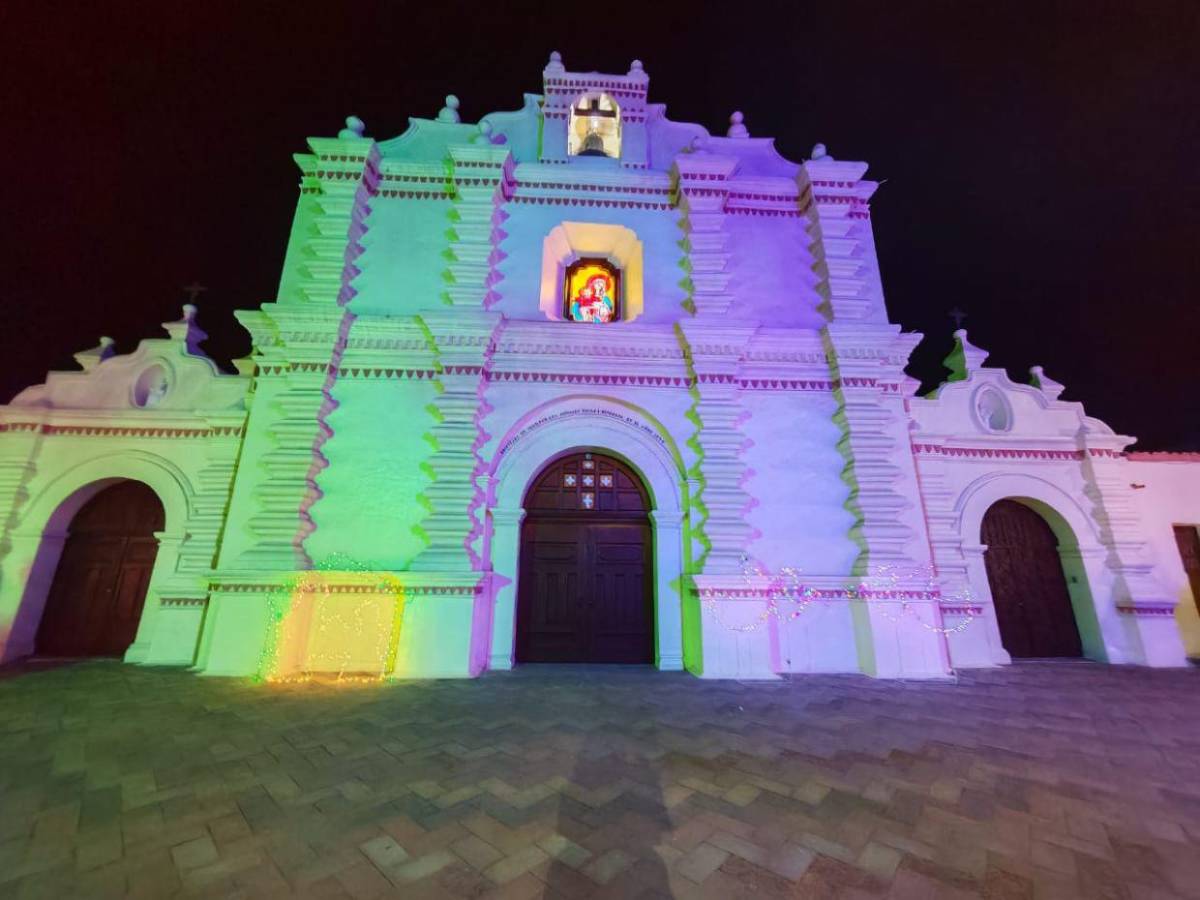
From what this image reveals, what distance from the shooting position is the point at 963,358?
10000 mm

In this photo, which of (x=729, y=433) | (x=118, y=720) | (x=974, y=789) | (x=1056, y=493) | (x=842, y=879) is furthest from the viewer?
(x=1056, y=493)

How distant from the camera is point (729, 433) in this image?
762 cm

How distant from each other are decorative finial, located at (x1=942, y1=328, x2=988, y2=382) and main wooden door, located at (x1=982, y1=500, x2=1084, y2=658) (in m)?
2.81

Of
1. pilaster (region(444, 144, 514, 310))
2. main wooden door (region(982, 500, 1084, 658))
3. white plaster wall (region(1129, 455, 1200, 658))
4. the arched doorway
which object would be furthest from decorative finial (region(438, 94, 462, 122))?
white plaster wall (region(1129, 455, 1200, 658))

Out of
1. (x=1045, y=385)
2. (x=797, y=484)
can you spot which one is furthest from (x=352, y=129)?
(x=1045, y=385)

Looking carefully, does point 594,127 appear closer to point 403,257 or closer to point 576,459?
point 403,257

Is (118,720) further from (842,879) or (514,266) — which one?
(514,266)

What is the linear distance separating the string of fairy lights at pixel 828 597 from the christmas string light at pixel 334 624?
4.65 m

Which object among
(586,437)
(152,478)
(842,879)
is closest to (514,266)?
(586,437)

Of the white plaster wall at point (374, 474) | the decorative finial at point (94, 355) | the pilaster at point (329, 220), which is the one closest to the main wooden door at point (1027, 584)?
the white plaster wall at point (374, 474)

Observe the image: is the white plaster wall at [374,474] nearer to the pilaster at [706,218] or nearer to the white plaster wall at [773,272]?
the pilaster at [706,218]

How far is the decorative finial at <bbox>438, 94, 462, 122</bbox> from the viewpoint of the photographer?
961cm

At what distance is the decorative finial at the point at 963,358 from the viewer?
9.91 m

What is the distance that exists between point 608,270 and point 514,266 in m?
2.00
